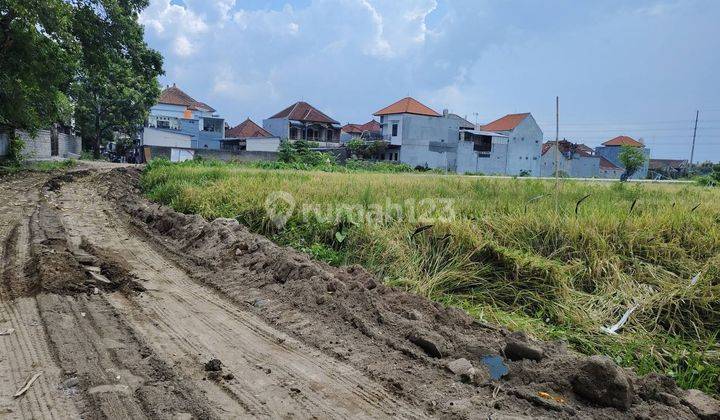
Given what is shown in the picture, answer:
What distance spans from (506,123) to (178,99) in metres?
39.8

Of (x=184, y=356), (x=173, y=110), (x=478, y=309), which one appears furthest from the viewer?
(x=173, y=110)

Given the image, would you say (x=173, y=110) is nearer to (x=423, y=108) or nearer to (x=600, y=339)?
(x=423, y=108)

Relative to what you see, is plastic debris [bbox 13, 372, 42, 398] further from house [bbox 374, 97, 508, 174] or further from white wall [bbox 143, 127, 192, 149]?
house [bbox 374, 97, 508, 174]

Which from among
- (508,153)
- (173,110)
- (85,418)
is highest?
(173,110)

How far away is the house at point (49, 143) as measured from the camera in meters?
23.3

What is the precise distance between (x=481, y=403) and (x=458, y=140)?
158ft

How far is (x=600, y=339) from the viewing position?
3754 millimetres

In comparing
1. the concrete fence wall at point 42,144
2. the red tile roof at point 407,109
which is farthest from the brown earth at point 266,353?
the red tile roof at point 407,109

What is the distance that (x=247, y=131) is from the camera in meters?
54.2

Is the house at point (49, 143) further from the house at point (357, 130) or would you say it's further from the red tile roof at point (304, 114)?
the house at point (357, 130)

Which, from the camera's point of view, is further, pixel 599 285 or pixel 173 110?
pixel 173 110

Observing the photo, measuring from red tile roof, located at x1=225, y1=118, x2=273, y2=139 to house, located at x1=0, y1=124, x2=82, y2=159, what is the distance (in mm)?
15994

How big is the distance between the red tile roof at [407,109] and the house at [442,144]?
0.39 ft

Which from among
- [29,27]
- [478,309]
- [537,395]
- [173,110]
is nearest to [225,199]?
[478,309]
